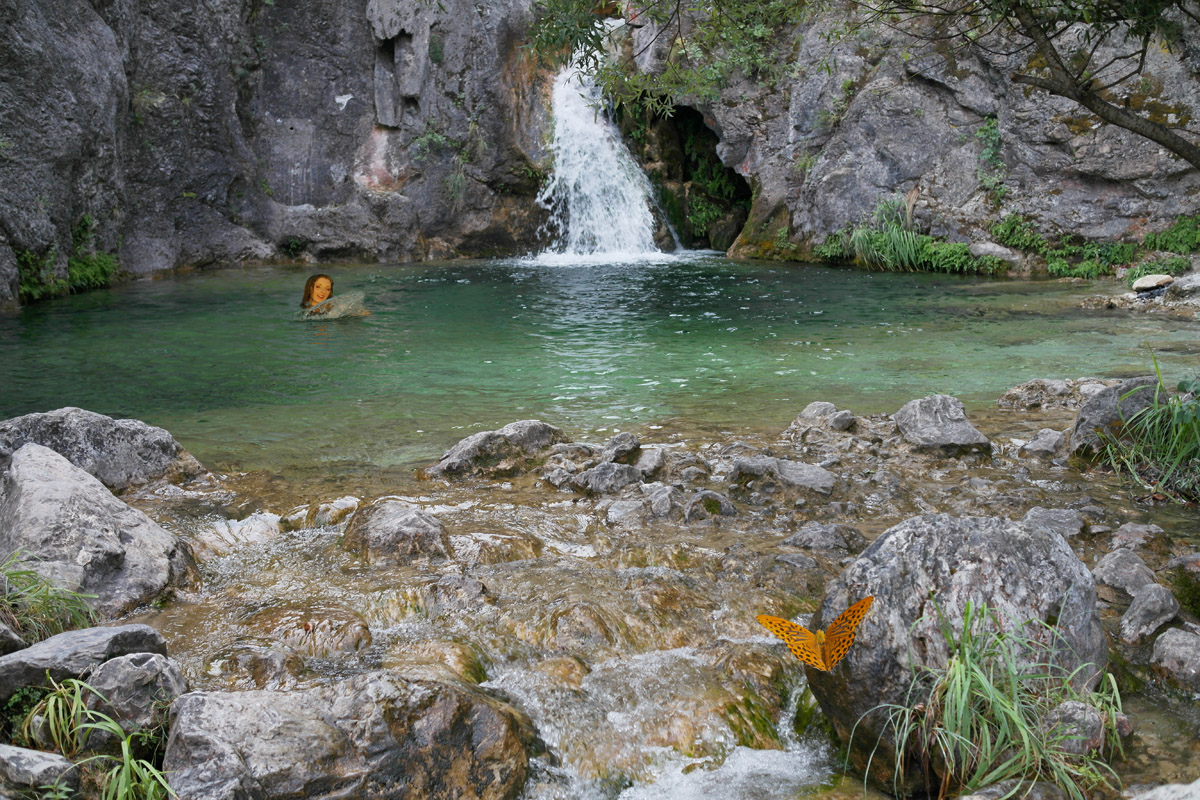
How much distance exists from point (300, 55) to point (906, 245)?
1462 cm

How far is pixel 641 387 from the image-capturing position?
8.62 m

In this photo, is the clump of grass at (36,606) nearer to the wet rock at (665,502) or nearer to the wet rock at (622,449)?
the wet rock at (665,502)

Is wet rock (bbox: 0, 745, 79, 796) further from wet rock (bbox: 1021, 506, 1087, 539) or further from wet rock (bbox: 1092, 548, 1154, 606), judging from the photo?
wet rock (bbox: 1021, 506, 1087, 539)

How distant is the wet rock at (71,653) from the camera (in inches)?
114

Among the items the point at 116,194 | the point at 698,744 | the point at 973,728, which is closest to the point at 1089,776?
the point at 973,728

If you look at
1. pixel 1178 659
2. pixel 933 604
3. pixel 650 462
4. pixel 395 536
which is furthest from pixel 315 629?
pixel 1178 659

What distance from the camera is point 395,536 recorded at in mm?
4645

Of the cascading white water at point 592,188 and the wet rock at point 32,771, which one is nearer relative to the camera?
the wet rock at point 32,771

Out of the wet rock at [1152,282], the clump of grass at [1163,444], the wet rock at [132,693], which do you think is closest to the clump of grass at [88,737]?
the wet rock at [132,693]

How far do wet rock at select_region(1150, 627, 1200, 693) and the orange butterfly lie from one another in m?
1.23

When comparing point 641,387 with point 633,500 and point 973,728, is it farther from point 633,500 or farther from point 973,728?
point 973,728

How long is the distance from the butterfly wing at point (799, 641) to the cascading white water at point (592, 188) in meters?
18.1

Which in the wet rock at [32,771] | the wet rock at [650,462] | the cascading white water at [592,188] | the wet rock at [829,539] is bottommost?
the wet rock at [829,539]

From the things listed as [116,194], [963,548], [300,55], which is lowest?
[963,548]
